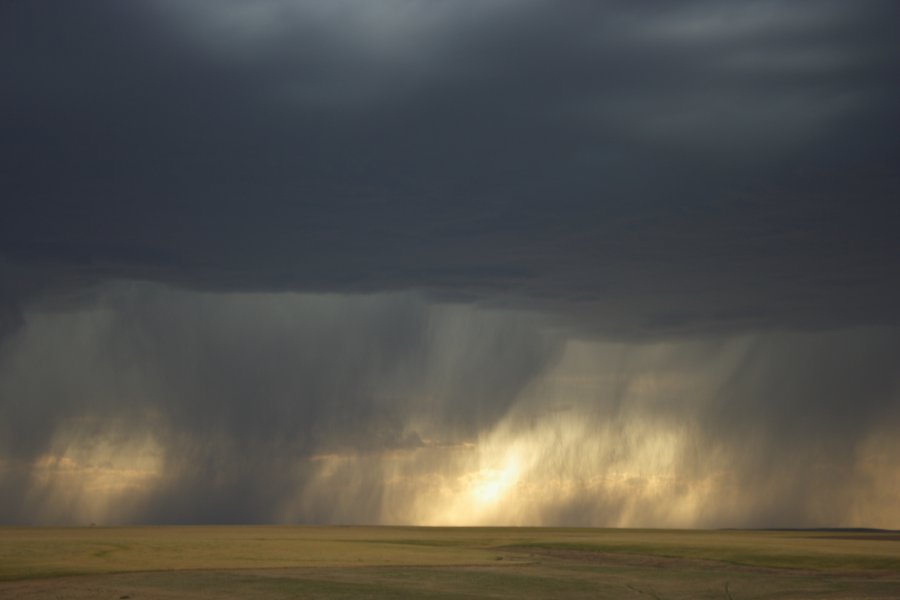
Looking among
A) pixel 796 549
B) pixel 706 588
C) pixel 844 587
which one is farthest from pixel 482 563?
pixel 796 549

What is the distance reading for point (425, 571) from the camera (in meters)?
73.7

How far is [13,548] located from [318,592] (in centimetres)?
4249

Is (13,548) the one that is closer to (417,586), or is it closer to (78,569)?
(78,569)

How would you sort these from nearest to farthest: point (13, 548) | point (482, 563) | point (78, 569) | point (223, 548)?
point (78, 569) < point (482, 563) < point (13, 548) < point (223, 548)

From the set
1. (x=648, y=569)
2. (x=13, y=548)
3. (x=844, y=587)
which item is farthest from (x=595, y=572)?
(x=13, y=548)

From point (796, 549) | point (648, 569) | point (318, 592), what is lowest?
point (318, 592)

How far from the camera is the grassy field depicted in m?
59.6

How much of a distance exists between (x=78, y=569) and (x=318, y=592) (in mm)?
20944

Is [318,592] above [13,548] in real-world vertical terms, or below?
below

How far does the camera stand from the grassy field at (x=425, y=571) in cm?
5959

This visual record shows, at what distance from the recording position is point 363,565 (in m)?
79.1

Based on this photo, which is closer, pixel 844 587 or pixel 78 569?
pixel 844 587

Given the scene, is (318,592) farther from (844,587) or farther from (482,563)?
(844,587)

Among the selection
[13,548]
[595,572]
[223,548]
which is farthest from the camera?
[223,548]
